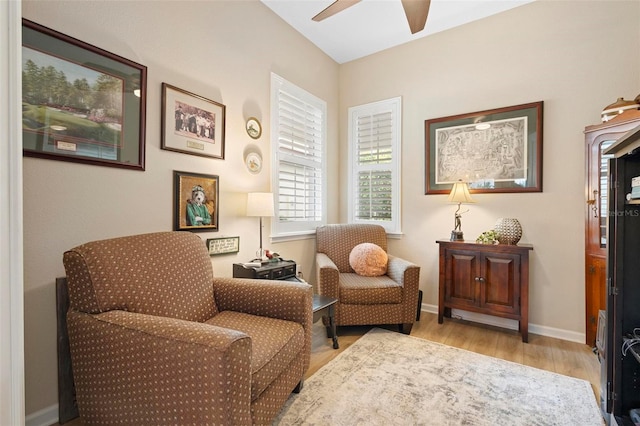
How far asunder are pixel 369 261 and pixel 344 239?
0.46 m

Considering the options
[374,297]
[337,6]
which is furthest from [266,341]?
[337,6]

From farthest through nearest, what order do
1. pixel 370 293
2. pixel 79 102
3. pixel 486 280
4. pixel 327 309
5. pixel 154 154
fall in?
pixel 486 280 < pixel 370 293 < pixel 327 309 < pixel 154 154 < pixel 79 102

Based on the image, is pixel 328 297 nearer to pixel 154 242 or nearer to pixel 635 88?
pixel 154 242

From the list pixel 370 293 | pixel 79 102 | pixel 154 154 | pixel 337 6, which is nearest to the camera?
pixel 79 102

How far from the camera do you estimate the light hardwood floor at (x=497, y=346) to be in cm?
215

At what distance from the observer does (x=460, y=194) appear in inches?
113

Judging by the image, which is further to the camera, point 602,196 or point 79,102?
point 602,196

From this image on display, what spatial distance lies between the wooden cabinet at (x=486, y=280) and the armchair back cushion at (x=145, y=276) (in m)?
2.23

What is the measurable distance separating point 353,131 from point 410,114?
29.5 inches

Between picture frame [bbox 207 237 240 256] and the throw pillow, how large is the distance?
3.86ft

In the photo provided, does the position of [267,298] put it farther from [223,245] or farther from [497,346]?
[497,346]

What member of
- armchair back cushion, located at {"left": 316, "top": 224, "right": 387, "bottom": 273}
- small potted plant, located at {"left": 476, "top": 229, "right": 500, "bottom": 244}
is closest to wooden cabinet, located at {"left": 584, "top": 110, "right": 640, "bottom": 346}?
small potted plant, located at {"left": 476, "top": 229, "right": 500, "bottom": 244}

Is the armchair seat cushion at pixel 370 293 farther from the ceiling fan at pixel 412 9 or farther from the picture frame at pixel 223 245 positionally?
the ceiling fan at pixel 412 9

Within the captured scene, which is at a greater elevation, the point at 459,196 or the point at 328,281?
the point at 459,196
